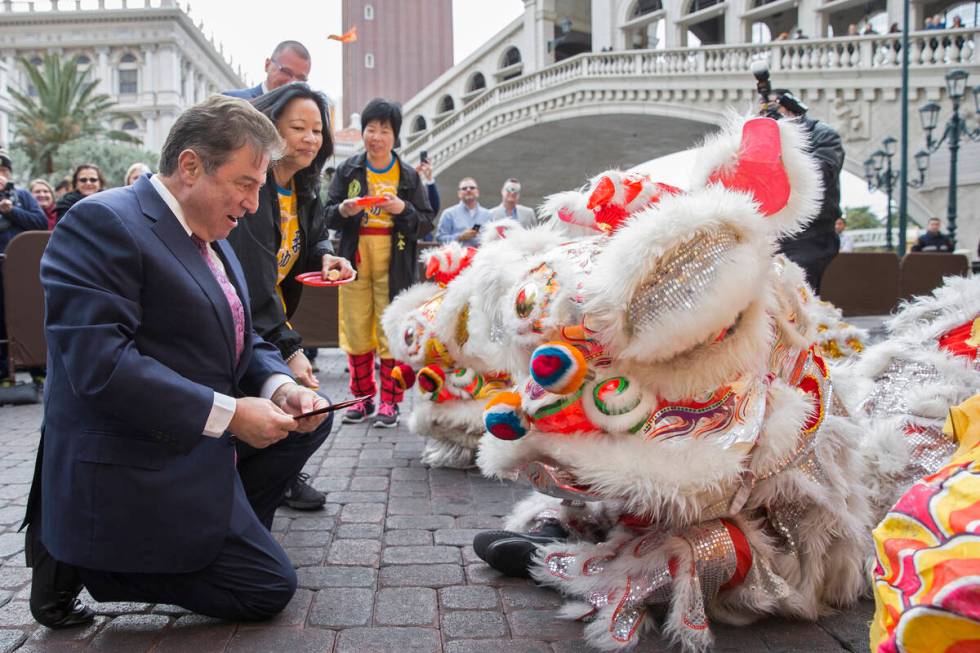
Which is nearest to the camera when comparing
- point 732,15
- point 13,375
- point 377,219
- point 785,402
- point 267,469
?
point 785,402

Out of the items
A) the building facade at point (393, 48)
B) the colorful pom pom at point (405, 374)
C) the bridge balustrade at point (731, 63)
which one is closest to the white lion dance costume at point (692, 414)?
the colorful pom pom at point (405, 374)

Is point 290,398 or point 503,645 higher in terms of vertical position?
point 290,398

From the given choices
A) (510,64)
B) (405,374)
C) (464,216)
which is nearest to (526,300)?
(405,374)

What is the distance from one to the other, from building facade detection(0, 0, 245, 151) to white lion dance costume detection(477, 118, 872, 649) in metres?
71.6

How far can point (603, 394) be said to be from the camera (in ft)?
6.82

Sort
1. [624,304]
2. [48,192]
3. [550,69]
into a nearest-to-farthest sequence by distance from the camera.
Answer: [624,304]
[48,192]
[550,69]

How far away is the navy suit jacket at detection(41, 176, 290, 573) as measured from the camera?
6.13ft

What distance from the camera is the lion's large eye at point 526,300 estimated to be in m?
2.23

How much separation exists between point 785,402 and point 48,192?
9047mm

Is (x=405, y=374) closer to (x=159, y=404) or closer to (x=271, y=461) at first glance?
(x=271, y=461)

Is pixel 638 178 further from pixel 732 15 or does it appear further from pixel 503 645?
pixel 732 15

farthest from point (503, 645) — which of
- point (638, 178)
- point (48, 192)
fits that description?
point (48, 192)

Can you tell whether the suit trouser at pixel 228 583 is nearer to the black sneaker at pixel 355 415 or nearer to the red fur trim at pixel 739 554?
the red fur trim at pixel 739 554

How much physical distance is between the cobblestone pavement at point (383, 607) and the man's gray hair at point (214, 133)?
137 centimetres
